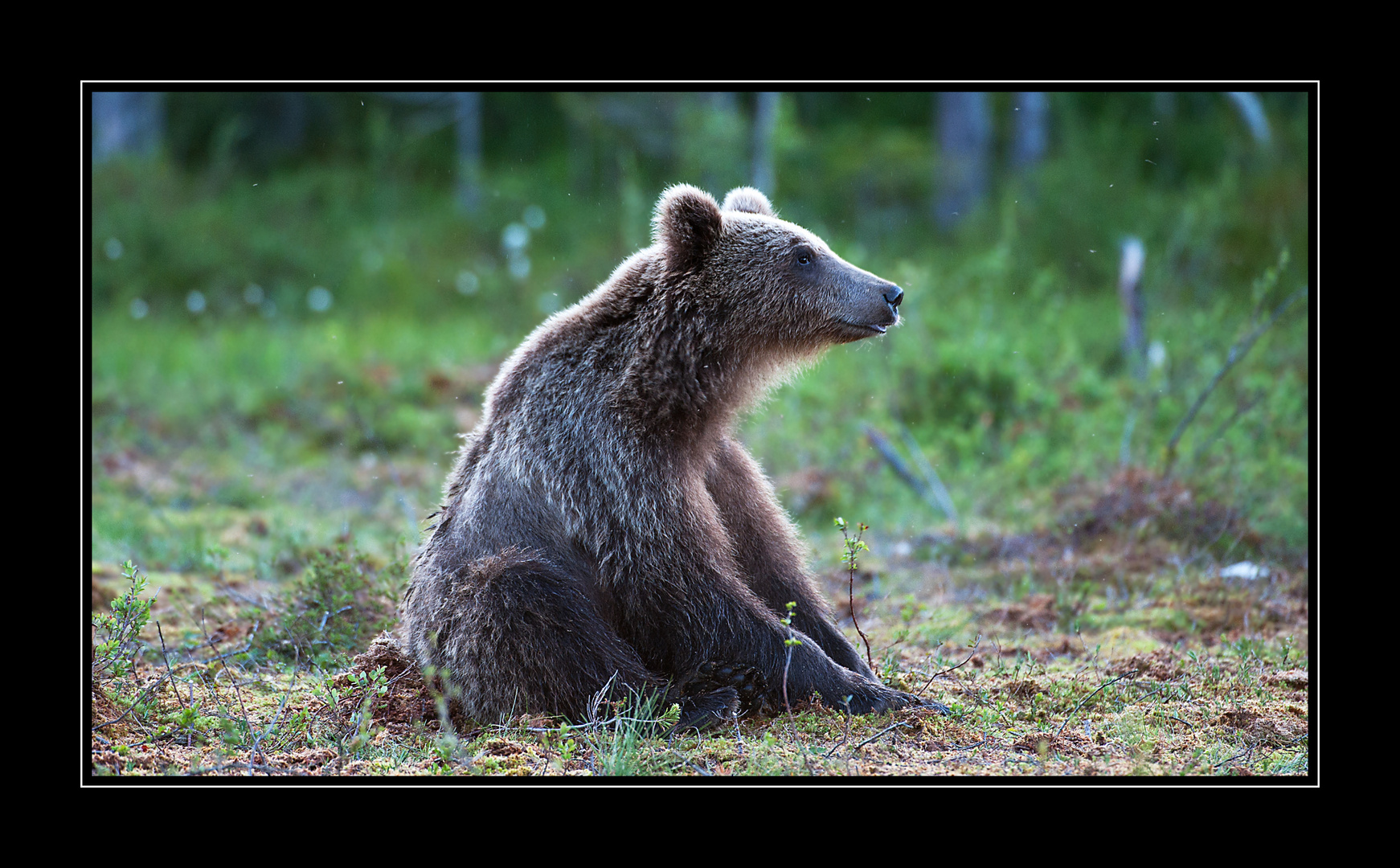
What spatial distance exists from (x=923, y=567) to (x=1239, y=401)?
119 inches

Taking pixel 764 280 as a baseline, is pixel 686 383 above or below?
below

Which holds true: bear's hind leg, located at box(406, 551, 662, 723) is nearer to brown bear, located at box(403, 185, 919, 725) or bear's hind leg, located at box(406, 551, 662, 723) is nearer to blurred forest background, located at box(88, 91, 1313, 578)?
brown bear, located at box(403, 185, 919, 725)

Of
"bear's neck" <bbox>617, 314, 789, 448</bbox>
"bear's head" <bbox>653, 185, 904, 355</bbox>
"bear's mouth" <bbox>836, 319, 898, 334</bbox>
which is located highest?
"bear's head" <bbox>653, 185, 904, 355</bbox>

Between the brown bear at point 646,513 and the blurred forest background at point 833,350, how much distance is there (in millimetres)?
1600

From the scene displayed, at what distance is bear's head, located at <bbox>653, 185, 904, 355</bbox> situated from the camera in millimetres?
4816

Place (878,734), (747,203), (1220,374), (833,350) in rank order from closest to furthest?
(878,734)
(747,203)
(1220,374)
(833,350)

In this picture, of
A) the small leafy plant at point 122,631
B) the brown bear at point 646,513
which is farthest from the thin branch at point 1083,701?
the small leafy plant at point 122,631

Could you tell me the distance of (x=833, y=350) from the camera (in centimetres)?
1113

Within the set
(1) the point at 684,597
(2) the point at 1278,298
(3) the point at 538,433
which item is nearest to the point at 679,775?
(1) the point at 684,597

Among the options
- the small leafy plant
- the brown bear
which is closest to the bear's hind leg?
the brown bear

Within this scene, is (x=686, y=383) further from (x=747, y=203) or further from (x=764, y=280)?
(x=747, y=203)

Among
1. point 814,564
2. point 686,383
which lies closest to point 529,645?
point 686,383

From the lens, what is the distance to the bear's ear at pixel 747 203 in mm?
5391

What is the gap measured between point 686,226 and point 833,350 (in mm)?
6476
